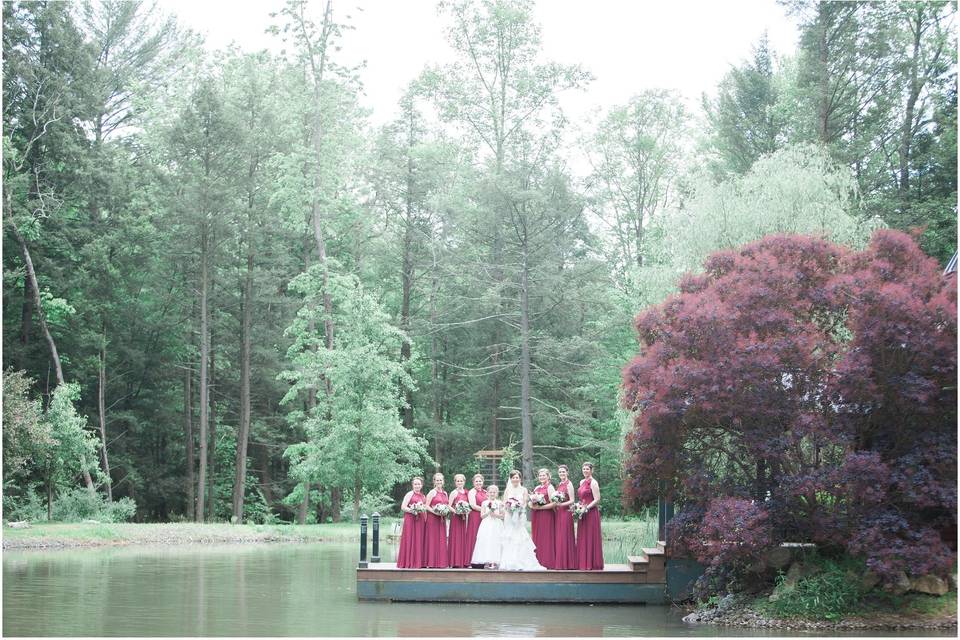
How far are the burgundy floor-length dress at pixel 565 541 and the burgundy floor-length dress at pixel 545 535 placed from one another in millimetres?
66

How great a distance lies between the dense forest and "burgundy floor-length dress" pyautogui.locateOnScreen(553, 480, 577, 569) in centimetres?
1441

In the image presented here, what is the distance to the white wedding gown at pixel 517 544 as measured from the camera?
15695mm

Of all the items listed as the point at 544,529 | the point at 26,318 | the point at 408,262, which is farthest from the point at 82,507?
the point at 544,529

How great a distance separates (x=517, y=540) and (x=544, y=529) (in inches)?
17.3

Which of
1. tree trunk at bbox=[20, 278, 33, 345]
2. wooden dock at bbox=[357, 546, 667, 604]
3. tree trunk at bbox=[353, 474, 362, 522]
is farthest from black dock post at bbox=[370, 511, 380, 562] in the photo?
tree trunk at bbox=[20, 278, 33, 345]

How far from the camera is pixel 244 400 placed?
37.2 m

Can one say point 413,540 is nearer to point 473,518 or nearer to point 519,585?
point 473,518

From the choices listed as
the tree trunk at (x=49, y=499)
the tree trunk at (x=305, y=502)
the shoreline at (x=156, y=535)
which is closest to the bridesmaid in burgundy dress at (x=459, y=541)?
the shoreline at (x=156, y=535)

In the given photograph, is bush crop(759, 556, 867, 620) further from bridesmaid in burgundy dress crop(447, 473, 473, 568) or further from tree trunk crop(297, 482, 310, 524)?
tree trunk crop(297, 482, 310, 524)

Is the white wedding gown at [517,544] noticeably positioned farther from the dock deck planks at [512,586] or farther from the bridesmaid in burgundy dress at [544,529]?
the dock deck planks at [512,586]

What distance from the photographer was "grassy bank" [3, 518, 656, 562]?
25453mm

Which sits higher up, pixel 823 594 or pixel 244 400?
pixel 244 400

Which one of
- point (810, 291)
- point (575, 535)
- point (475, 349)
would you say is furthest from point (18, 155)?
point (810, 291)

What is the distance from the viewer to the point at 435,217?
43.6 m
